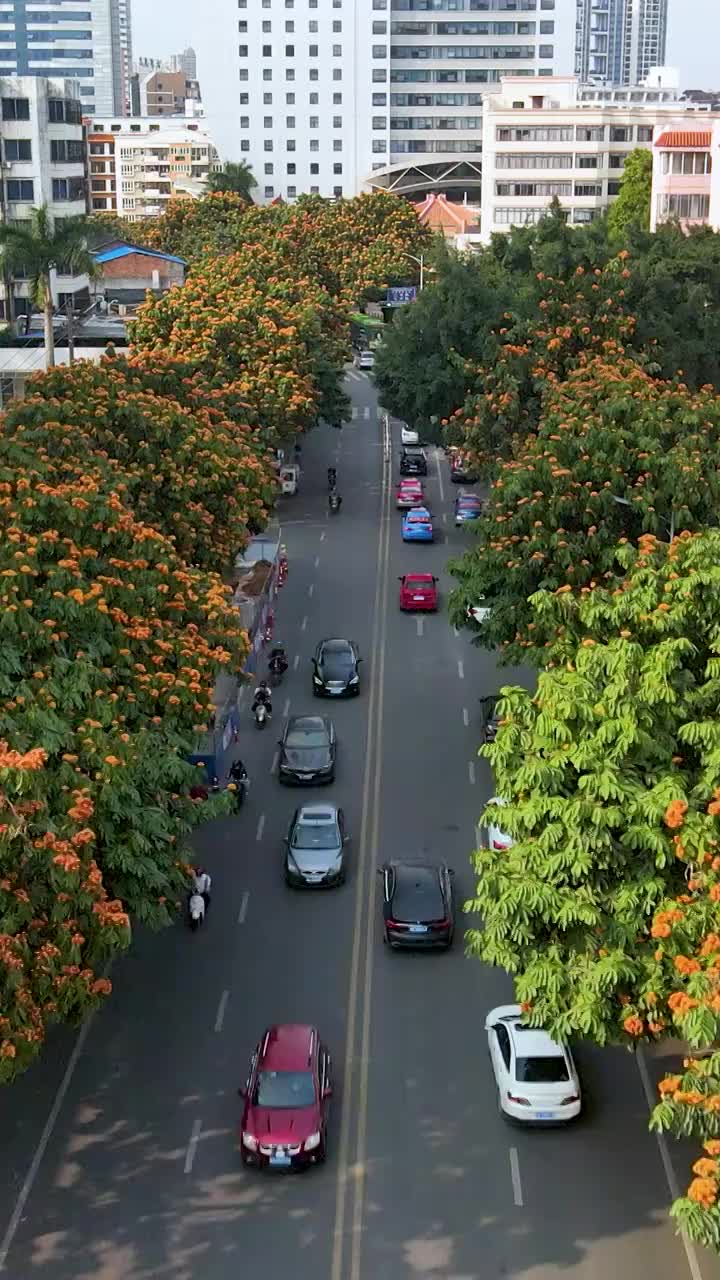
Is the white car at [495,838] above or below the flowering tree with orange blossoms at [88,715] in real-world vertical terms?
below

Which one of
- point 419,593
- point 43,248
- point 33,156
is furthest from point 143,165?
point 419,593

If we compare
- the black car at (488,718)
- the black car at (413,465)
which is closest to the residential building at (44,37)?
the black car at (413,465)

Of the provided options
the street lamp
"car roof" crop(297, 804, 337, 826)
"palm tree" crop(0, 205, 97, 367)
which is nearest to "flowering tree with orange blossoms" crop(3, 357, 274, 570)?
"car roof" crop(297, 804, 337, 826)

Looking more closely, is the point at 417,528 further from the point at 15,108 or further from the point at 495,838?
the point at 15,108

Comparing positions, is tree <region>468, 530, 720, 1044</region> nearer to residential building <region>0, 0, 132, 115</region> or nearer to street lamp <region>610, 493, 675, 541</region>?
street lamp <region>610, 493, 675, 541</region>

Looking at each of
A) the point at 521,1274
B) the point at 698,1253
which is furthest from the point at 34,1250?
the point at 698,1253

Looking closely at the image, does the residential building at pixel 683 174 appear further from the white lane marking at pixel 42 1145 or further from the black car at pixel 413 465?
the white lane marking at pixel 42 1145
